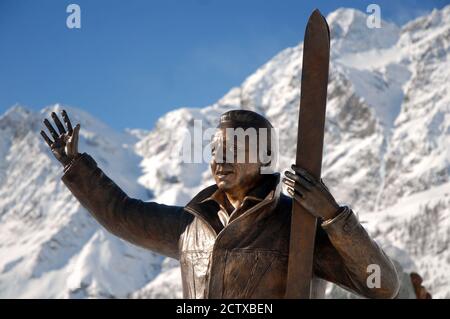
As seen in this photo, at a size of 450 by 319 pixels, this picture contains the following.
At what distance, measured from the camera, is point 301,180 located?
5.04 meters

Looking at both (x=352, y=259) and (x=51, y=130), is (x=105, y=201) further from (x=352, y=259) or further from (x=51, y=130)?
(x=352, y=259)

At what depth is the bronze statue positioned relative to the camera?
5102mm

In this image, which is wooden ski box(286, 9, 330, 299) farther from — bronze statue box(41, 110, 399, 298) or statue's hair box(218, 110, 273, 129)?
statue's hair box(218, 110, 273, 129)

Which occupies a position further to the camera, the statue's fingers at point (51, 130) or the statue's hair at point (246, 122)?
the statue's fingers at point (51, 130)

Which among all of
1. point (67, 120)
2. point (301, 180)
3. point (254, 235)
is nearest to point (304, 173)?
point (301, 180)

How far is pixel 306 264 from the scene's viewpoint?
5121mm

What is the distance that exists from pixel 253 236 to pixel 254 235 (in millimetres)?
11

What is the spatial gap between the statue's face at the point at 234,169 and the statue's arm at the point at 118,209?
55cm

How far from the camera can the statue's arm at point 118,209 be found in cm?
597

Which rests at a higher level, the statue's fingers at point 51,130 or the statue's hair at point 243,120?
the statue's fingers at point 51,130

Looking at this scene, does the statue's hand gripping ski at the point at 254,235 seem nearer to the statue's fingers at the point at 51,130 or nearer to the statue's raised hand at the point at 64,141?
the statue's raised hand at the point at 64,141

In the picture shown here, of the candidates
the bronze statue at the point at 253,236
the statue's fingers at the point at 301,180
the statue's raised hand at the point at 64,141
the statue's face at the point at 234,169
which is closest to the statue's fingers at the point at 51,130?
the statue's raised hand at the point at 64,141
